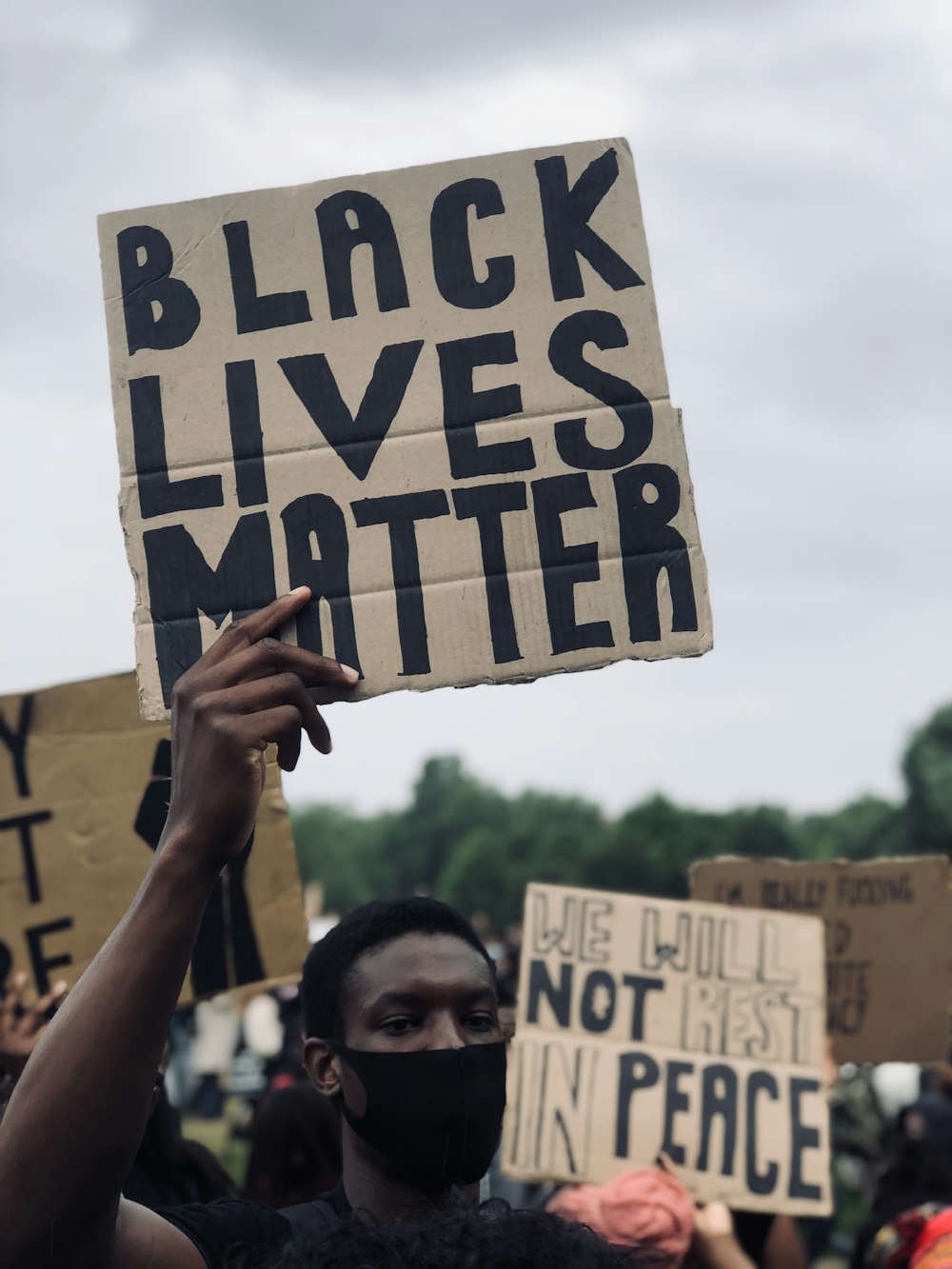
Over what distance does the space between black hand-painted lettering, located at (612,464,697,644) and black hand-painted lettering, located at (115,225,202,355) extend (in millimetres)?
803

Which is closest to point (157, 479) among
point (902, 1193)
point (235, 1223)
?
point (235, 1223)

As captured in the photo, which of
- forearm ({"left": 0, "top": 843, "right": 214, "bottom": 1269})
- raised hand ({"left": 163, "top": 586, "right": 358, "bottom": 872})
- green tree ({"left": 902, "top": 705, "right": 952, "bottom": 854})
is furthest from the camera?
green tree ({"left": 902, "top": 705, "right": 952, "bottom": 854})

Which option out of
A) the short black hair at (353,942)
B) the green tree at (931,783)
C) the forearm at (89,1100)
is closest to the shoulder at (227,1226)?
the forearm at (89,1100)

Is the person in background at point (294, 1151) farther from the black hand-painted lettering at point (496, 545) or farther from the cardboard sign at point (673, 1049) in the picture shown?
the black hand-painted lettering at point (496, 545)

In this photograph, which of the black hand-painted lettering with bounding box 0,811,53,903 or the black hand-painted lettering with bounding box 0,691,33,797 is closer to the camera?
the black hand-painted lettering with bounding box 0,811,53,903

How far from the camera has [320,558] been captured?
8.66 ft

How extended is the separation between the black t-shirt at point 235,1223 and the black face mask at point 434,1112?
0.46ft

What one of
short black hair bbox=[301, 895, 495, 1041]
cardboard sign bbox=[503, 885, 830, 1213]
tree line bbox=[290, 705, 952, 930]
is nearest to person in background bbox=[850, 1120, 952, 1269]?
cardboard sign bbox=[503, 885, 830, 1213]

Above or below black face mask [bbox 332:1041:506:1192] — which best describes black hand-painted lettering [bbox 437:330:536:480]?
above

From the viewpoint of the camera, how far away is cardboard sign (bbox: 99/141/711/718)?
8.60 ft

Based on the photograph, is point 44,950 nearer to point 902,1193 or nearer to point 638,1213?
point 638,1213

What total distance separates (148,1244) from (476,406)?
1.43m

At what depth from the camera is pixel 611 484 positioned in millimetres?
2678

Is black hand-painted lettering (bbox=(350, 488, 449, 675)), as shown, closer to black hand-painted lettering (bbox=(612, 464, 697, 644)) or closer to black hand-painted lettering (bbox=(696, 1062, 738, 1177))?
black hand-painted lettering (bbox=(612, 464, 697, 644))
